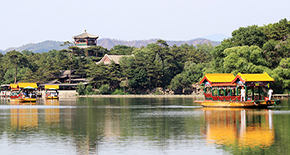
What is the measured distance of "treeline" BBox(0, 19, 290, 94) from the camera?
70.1 m

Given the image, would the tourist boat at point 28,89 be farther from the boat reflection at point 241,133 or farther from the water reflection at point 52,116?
the boat reflection at point 241,133

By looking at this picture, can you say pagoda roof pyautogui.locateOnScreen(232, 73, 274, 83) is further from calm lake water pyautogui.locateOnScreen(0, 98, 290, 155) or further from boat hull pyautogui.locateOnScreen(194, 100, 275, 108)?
calm lake water pyautogui.locateOnScreen(0, 98, 290, 155)

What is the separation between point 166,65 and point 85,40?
142 feet

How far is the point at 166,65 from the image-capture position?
4326 inches

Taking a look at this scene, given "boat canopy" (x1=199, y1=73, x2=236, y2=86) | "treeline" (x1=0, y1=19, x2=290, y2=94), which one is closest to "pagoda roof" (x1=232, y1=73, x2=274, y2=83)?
"boat canopy" (x1=199, y1=73, x2=236, y2=86)

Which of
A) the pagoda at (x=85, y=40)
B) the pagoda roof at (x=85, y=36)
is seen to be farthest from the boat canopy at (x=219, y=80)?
the pagoda at (x=85, y=40)

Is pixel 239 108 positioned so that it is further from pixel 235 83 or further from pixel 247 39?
pixel 247 39

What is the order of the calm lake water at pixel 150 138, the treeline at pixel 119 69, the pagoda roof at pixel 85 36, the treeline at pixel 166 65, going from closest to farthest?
the calm lake water at pixel 150 138, the treeline at pixel 166 65, the treeline at pixel 119 69, the pagoda roof at pixel 85 36

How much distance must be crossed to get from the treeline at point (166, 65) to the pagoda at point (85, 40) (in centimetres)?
1075

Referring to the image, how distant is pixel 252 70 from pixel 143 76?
138 feet

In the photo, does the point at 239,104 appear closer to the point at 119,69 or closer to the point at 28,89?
the point at 28,89

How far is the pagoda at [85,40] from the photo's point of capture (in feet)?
461

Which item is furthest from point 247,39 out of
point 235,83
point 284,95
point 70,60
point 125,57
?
point 70,60

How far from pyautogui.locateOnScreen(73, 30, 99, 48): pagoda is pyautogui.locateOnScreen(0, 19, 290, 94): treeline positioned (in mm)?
10754
